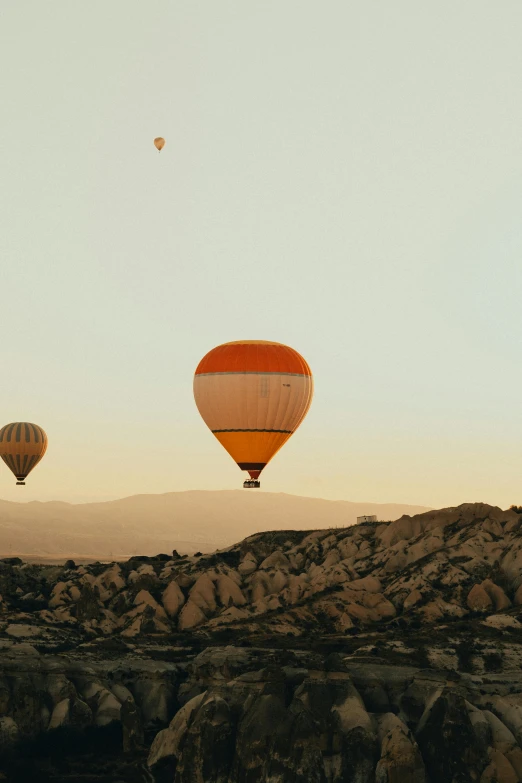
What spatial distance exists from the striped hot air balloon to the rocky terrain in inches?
765

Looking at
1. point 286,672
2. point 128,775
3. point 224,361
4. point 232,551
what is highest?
point 224,361

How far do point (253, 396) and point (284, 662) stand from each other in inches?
1300

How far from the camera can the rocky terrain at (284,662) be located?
323 feet

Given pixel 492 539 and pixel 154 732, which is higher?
pixel 492 539

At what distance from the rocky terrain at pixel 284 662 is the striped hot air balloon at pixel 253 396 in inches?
765

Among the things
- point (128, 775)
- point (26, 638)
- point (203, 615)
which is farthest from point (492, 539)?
point (128, 775)

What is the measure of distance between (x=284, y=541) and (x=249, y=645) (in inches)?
2621

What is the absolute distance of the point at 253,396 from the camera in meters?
141

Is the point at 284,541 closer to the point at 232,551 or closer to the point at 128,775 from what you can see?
the point at 232,551

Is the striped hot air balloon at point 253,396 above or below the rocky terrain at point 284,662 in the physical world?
above

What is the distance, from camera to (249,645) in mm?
132750

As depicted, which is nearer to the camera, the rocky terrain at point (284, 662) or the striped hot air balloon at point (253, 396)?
→ the rocky terrain at point (284, 662)

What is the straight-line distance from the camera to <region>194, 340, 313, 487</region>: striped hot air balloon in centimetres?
14112

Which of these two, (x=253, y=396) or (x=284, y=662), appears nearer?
(x=284, y=662)
